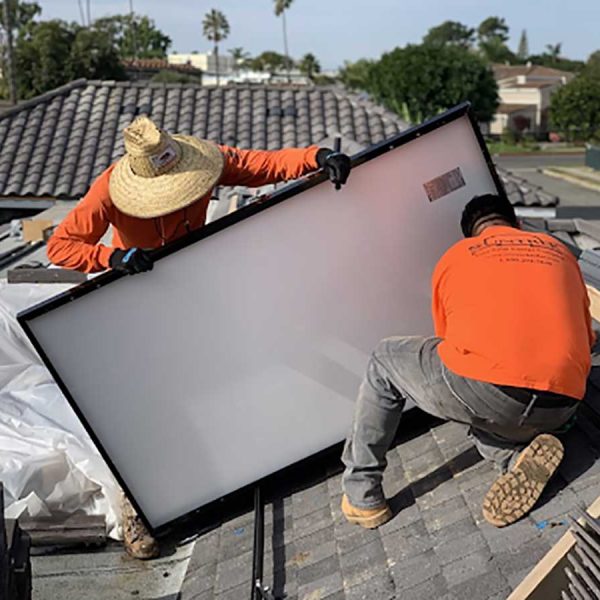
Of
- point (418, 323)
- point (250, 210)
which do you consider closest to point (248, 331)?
point (250, 210)

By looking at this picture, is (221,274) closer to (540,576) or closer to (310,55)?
(540,576)

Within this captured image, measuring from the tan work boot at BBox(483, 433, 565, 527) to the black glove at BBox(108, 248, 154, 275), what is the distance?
163 centimetres

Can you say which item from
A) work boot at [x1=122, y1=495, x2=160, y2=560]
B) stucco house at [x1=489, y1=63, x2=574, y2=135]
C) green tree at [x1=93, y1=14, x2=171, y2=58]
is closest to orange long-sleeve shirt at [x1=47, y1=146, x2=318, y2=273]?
work boot at [x1=122, y1=495, x2=160, y2=560]

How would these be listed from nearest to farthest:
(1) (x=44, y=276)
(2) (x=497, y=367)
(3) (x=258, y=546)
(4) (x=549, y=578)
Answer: (4) (x=549, y=578) < (2) (x=497, y=367) < (3) (x=258, y=546) < (1) (x=44, y=276)

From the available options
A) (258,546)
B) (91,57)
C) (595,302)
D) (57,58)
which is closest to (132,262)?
(258,546)

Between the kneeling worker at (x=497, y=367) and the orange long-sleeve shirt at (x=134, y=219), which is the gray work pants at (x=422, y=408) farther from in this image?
the orange long-sleeve shirt at (x=134, y=219)

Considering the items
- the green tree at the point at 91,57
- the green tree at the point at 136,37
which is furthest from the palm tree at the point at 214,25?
the green tree at the point at 91,57

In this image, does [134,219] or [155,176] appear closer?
[155,176]

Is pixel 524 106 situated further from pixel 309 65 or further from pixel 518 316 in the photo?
pixel 518 316

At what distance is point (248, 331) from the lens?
3553 millimetres

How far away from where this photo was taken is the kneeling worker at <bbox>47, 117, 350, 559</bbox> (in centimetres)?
369

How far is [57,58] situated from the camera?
4828cm

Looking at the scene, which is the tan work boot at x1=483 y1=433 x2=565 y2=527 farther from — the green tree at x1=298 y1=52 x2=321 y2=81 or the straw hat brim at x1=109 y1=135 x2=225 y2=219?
the green tree at x1=298 y1=52 x2=321 y2=81

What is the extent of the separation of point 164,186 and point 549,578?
2344 millimetres
